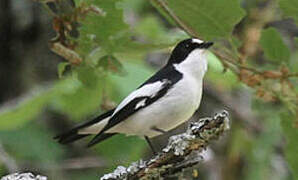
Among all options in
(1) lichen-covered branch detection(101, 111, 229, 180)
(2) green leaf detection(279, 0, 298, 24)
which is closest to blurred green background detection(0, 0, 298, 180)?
(2) green leaf detection(279, 0, 298, 24)

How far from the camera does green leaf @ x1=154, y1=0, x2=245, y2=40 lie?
8.67 feet

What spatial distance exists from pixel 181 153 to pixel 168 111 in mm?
643

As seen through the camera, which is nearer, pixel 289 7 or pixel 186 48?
pixel 289 7

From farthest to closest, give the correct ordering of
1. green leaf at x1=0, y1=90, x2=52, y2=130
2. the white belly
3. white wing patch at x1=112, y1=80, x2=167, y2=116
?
1. green leaf at x1=0, y1=90, x2=52, y2=130
2. white wing patch at x1=112, y1=80, x2=167, y2=116
3. the white belly

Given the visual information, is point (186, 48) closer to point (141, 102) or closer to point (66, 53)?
point (141, 102)

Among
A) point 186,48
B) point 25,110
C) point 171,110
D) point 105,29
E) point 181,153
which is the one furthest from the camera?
point 25,110

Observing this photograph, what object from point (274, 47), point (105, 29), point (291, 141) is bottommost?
point (291, 141)

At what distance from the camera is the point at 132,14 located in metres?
4.72

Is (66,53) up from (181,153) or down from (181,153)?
up

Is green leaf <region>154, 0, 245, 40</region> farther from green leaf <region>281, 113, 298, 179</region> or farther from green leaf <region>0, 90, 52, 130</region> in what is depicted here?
green leaf <region>0, 90, 52, 130</region>

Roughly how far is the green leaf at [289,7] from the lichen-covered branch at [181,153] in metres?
0.68

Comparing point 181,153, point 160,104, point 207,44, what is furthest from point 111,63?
point 181,153

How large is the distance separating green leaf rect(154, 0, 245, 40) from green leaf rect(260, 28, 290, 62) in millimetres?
218

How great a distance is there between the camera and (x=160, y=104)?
275cm
